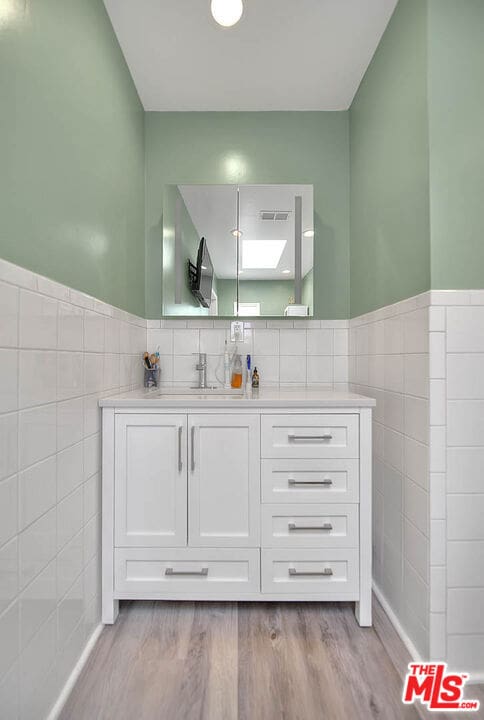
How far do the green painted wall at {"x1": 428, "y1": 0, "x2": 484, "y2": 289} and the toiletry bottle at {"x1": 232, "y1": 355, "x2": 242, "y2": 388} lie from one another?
116 cm

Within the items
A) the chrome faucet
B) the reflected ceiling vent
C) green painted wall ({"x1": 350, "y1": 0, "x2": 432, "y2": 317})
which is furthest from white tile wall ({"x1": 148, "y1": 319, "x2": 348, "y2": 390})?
the reflected ceiling vent

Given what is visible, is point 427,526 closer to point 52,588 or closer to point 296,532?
point 296,532

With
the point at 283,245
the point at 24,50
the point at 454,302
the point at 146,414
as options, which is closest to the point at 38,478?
the point at 146,414

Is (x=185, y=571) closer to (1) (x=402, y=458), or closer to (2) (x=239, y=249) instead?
(1) (x=402, y=458)

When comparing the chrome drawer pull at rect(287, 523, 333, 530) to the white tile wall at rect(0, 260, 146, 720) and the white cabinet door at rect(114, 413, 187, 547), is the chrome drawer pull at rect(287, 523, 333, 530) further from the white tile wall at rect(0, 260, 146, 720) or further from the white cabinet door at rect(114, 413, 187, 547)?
the white tile wall at rect(0, 260, 146, 720)

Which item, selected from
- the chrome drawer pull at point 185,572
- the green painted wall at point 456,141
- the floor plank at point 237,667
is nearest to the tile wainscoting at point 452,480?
the green painted wall at point 456,141

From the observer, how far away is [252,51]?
178 cm

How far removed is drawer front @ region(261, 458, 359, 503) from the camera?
1.51 meters

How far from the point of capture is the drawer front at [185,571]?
151 cm

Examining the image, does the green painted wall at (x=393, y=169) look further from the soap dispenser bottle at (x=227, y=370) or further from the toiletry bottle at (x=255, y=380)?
the soap dispenser bottle at (x=227, y=370)

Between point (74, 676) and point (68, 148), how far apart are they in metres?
1.76

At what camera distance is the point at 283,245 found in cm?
212

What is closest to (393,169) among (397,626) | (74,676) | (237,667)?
(397,626)

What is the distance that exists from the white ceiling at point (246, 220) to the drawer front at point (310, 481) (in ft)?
3.54
